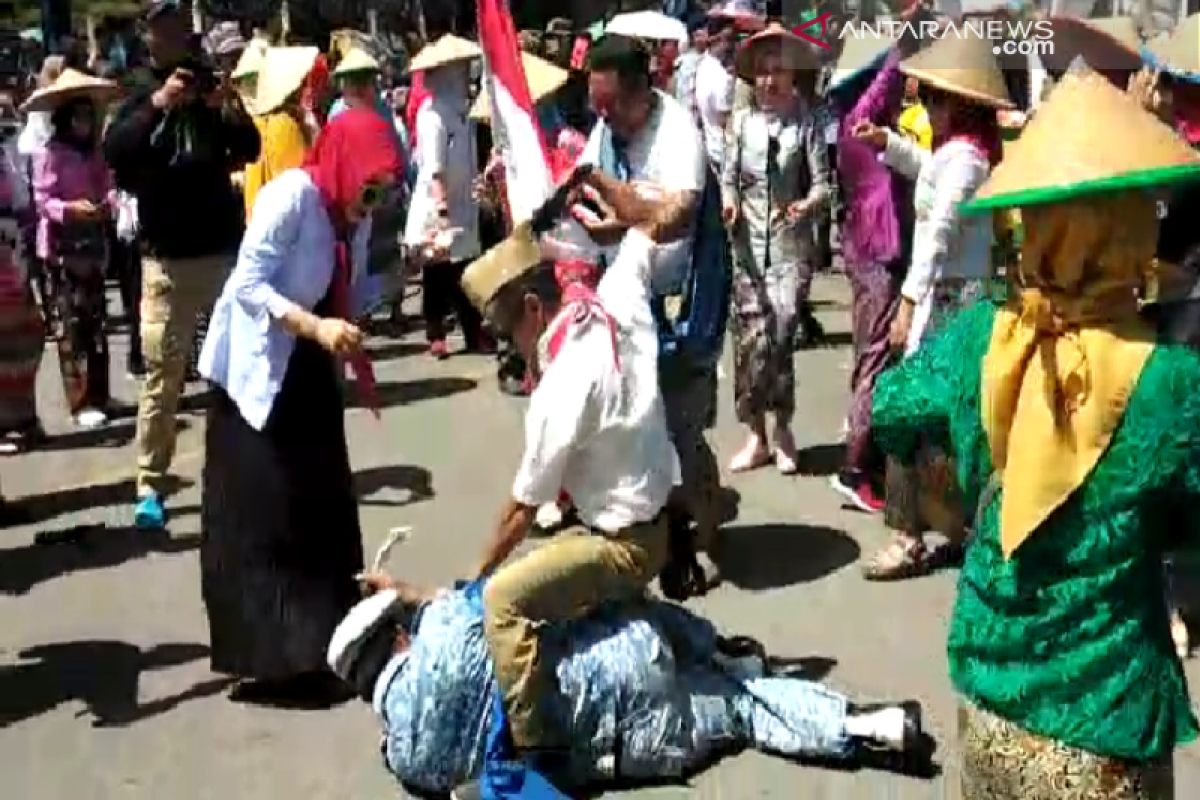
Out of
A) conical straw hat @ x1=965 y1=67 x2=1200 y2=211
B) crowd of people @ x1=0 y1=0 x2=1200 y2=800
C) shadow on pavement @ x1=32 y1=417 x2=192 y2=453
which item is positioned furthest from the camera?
shadow on pavement @ x1=32 y1=417 x2=192 y2=453

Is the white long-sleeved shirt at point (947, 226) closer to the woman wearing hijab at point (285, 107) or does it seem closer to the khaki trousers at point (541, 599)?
the khaki trousers at point (541, 599)

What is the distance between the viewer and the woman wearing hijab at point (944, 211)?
18.1 ft

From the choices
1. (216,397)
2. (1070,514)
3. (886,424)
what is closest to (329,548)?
(216,397)

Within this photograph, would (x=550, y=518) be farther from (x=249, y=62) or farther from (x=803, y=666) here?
(x=249, y=62)

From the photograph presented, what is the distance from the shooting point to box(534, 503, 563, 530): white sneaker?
6719 millimetres

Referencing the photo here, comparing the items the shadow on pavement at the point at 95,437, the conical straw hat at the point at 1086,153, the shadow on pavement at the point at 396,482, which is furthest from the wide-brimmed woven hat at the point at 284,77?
the shadow on pavement at the point at 95,437

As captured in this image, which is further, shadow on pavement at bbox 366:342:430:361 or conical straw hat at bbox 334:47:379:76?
shadow on pavement at bbox 366:342:430:361

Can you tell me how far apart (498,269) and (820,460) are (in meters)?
3.53

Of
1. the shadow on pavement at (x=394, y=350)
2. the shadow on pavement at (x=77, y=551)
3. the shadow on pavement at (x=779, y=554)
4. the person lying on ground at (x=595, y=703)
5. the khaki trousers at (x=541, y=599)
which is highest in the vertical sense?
the khaki trousers at (x=541, y=599)

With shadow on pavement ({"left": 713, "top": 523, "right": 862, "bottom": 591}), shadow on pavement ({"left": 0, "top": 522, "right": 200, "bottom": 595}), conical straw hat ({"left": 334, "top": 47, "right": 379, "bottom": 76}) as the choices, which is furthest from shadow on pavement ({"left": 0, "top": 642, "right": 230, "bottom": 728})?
conical straw hat ({"left": 334, "top": 47, "right": 379, "bottom": 76})

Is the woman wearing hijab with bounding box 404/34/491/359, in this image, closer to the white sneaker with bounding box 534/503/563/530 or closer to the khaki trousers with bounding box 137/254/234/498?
the khaki trousers with bounding box 137/254/234/498

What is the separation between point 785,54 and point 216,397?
297 centimetres

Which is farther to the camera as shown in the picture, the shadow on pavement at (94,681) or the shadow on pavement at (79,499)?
the shadow on pavement at (79,499)

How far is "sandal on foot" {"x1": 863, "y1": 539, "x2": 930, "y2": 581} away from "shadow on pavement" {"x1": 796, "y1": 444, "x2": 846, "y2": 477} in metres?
1.30
